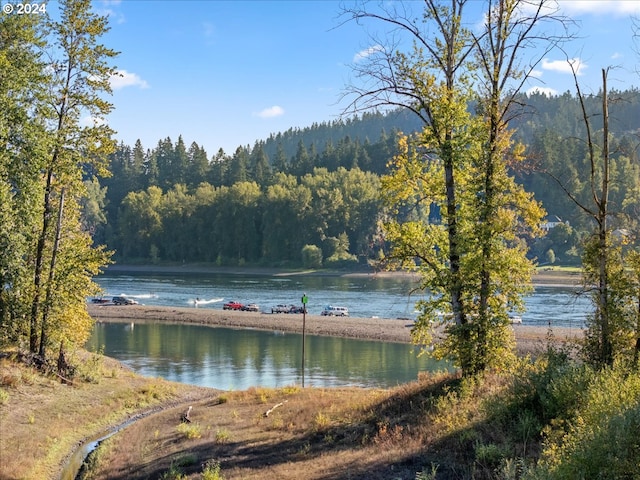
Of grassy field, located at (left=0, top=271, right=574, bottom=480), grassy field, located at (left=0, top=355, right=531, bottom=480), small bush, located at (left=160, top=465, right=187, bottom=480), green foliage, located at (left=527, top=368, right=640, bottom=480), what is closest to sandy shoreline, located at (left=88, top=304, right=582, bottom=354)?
grassy field, located at (left=0, top=271, right=574, bottom=480)

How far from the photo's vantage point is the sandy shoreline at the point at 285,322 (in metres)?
62.2

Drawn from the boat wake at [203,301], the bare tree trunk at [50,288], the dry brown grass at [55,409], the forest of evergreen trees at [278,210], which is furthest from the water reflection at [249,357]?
the forest of evergreen trees at [278,210]

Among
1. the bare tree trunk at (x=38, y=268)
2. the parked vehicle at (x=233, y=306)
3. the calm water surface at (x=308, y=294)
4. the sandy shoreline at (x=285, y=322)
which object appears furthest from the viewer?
the parked vehicle at (x=233, y=306)

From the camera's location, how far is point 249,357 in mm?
52094

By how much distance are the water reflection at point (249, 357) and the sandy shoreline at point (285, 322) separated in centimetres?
226

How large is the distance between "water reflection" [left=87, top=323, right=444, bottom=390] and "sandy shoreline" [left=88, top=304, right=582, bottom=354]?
226 cm

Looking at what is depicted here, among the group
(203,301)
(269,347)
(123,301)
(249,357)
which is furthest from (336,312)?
(123,301)

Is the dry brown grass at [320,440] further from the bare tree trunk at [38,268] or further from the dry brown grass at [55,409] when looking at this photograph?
the bare tree trunk at [38,268]

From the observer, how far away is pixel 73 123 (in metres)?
27.9

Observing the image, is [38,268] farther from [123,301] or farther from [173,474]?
[123,301]

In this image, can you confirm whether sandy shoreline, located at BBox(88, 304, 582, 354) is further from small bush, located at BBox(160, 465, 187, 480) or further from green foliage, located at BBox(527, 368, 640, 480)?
green foliage, located at BBox(527, 368, 640, 480)

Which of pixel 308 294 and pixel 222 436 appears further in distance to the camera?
pixel 308 294

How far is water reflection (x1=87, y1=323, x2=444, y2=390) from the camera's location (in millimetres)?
43500

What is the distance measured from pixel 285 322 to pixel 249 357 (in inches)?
727
